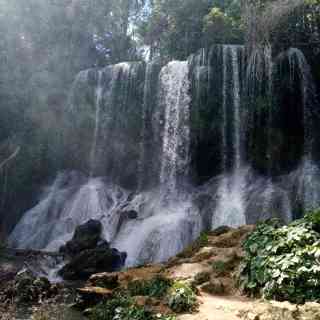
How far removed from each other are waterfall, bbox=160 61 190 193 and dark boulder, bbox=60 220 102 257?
15.9ft

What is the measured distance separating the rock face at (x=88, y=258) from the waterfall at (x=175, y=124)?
18.7 feet

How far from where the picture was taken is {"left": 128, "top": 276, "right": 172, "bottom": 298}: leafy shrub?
873cm

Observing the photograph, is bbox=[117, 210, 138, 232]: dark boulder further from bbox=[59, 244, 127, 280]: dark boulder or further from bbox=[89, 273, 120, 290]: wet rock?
bbox=[89, 273, 120, 290]: wet rock

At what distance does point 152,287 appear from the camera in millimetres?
9055

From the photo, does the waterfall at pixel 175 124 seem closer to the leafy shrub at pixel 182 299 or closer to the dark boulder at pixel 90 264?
the dark boulder at pixel 90 264

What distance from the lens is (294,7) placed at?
20.9 meters

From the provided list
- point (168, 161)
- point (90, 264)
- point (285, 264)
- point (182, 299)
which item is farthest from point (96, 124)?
point (285, 264)

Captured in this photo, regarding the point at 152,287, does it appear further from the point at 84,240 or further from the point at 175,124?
the point at 175,124

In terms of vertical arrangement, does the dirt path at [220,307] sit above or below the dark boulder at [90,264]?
above

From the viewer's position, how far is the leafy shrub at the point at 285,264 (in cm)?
721

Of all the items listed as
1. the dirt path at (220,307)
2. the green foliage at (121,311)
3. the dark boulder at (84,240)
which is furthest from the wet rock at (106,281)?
the dark boulder at (84,240)

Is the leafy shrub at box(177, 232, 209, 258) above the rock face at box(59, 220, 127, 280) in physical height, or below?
above

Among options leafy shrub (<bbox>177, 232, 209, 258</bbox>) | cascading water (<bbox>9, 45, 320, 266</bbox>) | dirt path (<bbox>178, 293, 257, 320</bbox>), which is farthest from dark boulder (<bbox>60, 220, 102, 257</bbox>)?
dirt path (<bbox>178, 293, 257, 320</bbox>)

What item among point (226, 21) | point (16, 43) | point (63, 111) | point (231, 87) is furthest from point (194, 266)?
point (16, 43)
